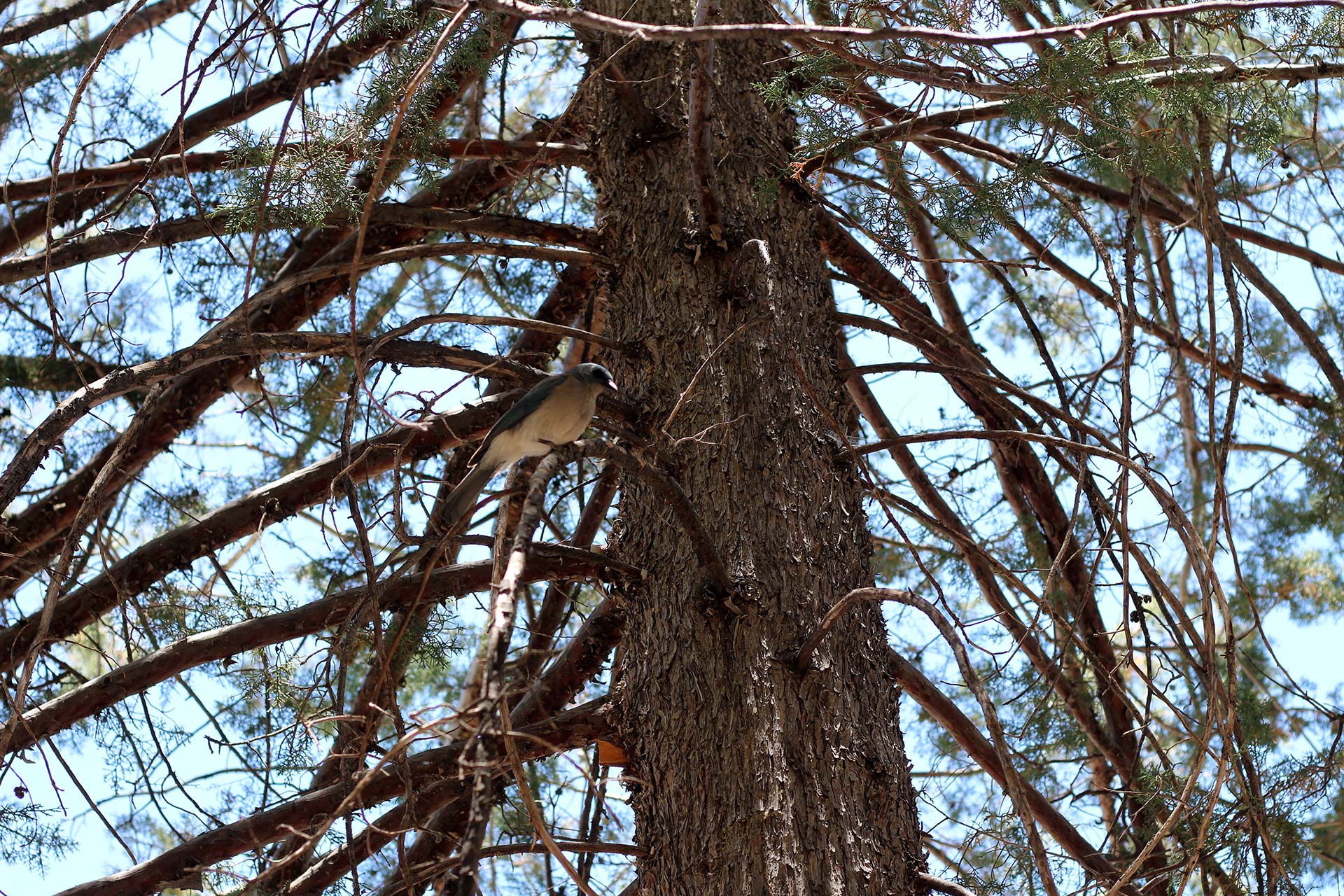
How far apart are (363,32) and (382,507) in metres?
2.11

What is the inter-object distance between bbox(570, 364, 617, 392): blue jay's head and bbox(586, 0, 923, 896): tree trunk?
182mm

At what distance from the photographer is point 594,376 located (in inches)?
146

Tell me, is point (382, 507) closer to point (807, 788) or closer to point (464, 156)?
point (464, 156)

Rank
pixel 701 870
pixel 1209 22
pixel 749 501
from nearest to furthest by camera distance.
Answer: pixel 701 870
pixel 749 501
pixel 1209 22

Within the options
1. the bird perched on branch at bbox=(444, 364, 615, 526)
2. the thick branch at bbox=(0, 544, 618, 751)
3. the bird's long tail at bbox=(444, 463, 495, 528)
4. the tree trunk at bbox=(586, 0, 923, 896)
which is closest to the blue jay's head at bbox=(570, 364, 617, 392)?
the bird perched on branch at bbox=(444, 364, 615, 526)

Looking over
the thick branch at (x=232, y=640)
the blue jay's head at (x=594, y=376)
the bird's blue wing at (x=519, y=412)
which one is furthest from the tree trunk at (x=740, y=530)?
the thick branch at (x=232, y=640)

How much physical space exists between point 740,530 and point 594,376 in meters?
0.95

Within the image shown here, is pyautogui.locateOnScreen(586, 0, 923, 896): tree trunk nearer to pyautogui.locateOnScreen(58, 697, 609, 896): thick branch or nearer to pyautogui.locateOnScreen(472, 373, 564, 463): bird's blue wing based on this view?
pyautogui.locateOnScreen(58, 697, 609, 896): thick branch

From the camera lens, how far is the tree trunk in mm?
2619

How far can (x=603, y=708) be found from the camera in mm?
3062

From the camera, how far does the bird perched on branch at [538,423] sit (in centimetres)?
359

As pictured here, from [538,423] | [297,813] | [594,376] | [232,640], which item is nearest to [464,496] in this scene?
[538,423]

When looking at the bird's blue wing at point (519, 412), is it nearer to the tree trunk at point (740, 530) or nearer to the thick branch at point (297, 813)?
the tree trunk at point (740, 530)

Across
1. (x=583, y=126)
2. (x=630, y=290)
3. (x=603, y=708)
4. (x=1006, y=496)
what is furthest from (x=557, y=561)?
(x=1006, y=496)
